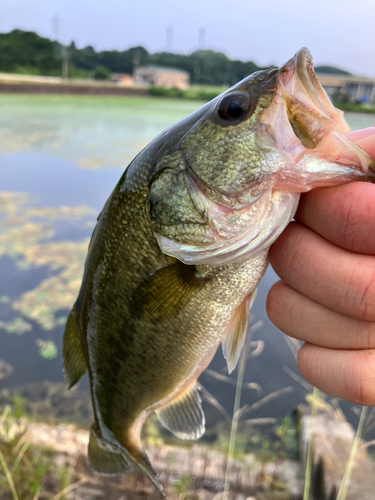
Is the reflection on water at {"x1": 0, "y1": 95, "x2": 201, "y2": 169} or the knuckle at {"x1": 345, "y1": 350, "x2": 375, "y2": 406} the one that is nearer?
the knuckle at {"x1": 345, "y1": 350, "x2": 375, "y2": 406}

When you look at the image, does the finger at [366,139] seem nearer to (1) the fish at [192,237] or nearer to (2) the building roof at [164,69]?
(1) the fish at [192,237]

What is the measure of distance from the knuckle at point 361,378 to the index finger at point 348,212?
0.98ft

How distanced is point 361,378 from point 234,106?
2.51 ft

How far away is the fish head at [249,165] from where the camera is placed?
2.49 ft

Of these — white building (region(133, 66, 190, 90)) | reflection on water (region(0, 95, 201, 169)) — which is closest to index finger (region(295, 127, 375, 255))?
reflection on water (region(0, 95, 201, 169))

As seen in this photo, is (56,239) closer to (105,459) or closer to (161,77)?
(105,459)

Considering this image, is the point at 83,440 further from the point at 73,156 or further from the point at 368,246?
the point at 73,156

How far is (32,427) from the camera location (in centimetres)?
245

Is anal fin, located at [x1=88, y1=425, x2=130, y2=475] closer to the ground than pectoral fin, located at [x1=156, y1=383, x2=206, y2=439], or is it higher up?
closer to the ground

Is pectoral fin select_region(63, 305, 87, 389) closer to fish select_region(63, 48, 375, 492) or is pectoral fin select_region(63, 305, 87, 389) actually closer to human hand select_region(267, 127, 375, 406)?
fish select_region(63, 48, 375, 492)

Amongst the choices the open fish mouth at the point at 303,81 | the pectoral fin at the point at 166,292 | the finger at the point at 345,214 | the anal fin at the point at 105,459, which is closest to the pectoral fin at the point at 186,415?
the anal fin at the point at 105,459

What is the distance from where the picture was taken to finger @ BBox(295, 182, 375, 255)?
2.52 ft

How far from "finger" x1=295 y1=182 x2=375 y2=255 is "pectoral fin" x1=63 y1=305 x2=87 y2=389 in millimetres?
975

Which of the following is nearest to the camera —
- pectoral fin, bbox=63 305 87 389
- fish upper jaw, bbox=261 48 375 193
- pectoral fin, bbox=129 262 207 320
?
fish upper jaw, bbox=261 48 375 193
